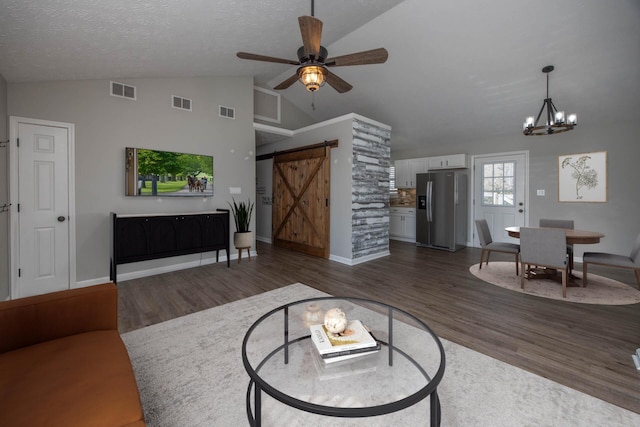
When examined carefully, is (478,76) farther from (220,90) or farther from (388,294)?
(220,90)

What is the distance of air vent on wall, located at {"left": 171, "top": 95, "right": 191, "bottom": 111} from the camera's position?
425 cm

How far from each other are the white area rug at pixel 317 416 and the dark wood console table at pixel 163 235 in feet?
5.36

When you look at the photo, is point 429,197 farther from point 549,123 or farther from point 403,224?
point 549,123

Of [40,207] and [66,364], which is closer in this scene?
[66,364]

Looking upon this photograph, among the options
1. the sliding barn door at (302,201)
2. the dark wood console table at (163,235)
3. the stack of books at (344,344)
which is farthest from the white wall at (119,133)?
the stack of books at (344,344)

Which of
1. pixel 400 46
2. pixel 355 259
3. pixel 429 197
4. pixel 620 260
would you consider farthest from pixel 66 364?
pixel 429 197

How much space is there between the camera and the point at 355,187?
189 inches

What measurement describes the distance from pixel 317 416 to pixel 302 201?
4.44 metres

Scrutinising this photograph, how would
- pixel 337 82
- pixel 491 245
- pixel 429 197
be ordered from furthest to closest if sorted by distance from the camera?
pixel 429 197 → pixel 491 245 → pixel 337 82

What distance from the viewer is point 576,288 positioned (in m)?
3.51

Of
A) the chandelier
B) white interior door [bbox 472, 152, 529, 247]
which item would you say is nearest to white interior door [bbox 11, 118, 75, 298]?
the chandelier

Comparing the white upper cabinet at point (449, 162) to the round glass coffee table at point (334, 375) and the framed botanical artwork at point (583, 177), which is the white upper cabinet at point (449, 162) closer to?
the framed botanical artwork at point (583, 177)

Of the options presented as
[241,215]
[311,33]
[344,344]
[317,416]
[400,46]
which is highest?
[400,46]

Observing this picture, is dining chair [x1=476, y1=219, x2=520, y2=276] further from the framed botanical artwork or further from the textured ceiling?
the textured ceiling
